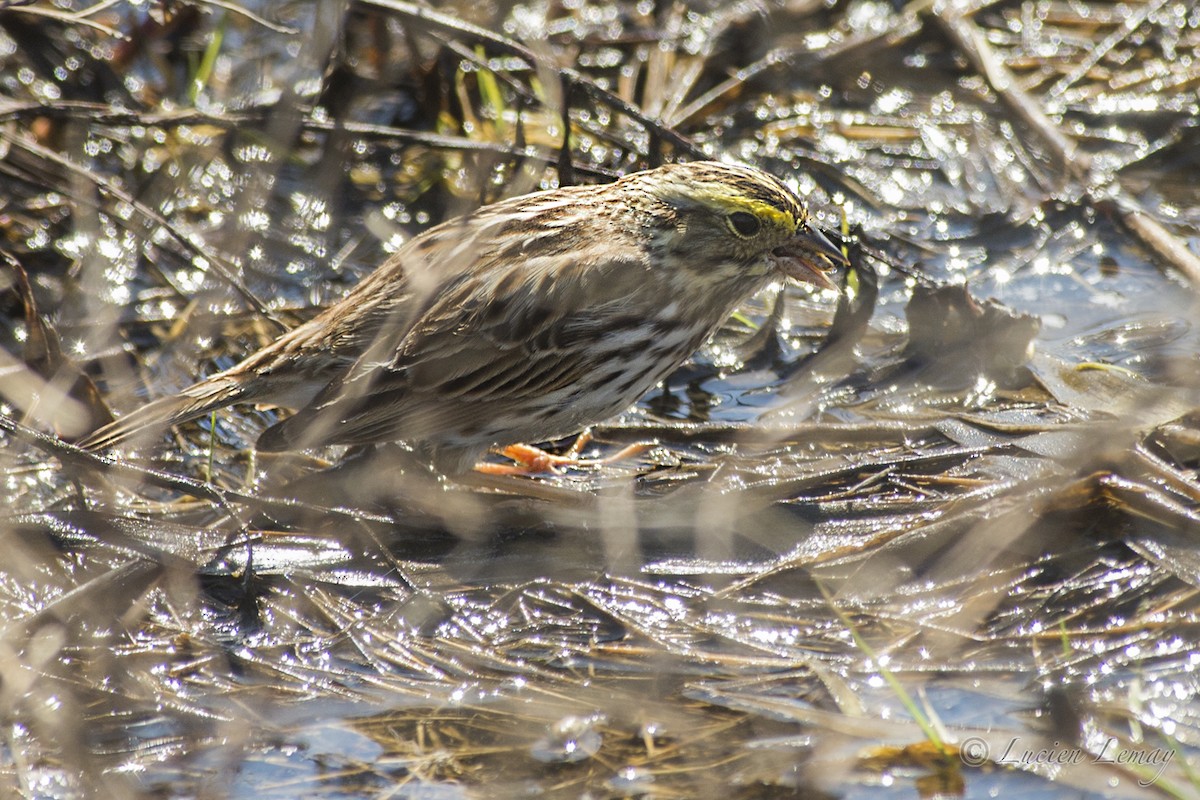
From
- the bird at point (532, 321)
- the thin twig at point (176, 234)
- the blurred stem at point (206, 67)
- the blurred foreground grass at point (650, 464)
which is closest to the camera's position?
the blurred foreground grass at point (650, 464)

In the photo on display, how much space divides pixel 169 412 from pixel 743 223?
2436mm

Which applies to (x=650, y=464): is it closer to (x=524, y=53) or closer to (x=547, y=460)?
(x=547, y=460)

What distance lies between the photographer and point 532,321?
564cm

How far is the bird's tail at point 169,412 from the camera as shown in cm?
550

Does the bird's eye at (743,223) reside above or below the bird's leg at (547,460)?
above

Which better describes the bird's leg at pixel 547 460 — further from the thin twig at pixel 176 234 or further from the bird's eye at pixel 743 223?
the thin twig at pixel 176 234

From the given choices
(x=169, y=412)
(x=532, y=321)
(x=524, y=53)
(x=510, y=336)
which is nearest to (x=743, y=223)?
(x=532, y=321)

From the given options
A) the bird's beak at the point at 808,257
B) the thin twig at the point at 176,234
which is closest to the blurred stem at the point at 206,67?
the thin twig at the point at 176,234

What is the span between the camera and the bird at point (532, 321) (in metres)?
5.61

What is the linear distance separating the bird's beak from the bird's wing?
0.60 meters

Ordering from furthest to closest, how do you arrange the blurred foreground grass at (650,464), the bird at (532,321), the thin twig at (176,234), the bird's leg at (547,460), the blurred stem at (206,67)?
the blurred stem at (206,67) → the bird's leg at (547,460) → the thin twig at (176,234) → the bird at (532,321) → the blurred foreground grass at (650,464)

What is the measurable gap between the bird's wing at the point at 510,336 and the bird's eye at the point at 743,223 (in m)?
0.44

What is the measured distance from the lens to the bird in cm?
561

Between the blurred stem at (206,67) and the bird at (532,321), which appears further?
the blurred stem at (206,67)
